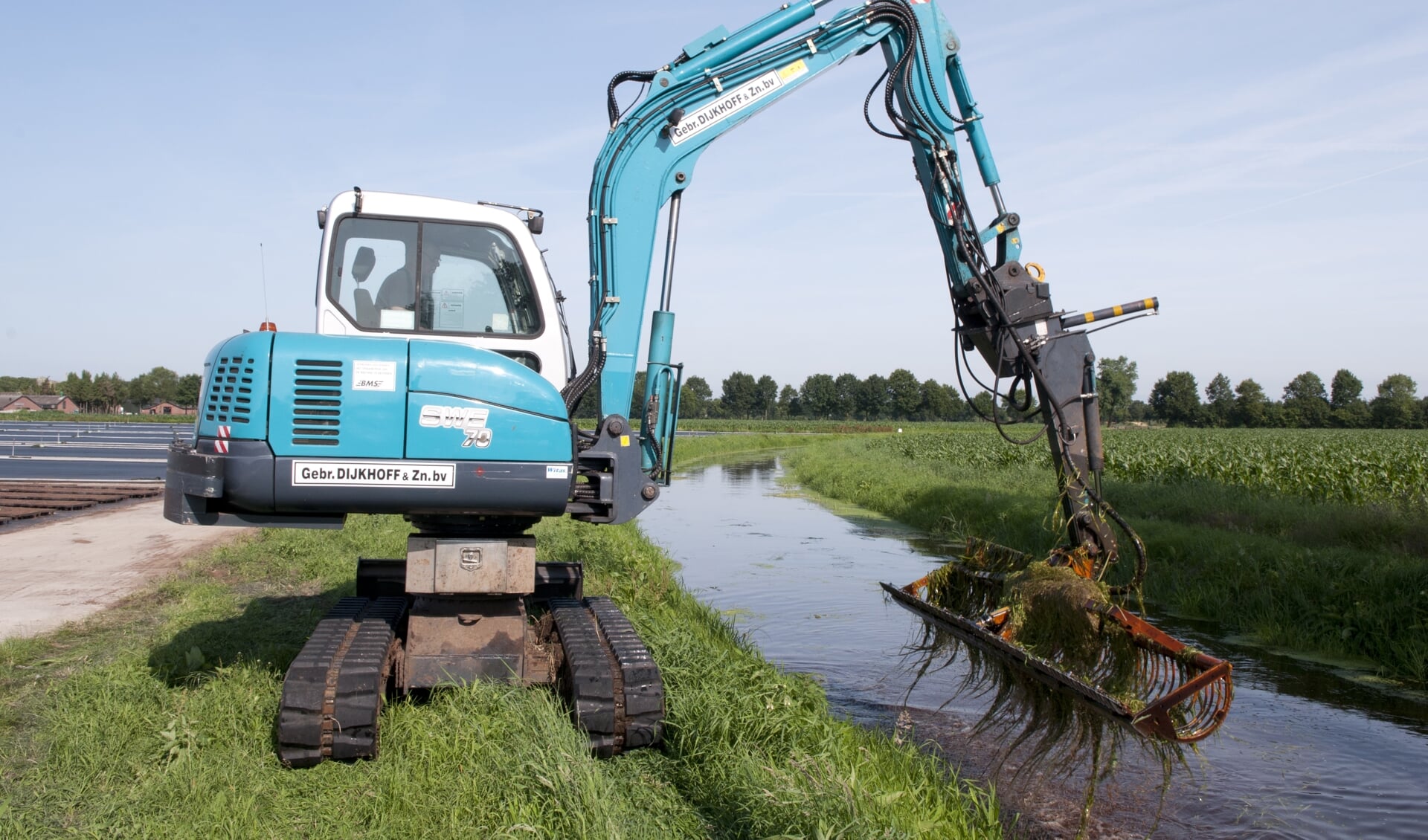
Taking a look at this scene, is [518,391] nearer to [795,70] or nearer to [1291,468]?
[795,70]

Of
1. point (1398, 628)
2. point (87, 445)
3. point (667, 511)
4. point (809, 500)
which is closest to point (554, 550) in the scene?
point (1398, 628)

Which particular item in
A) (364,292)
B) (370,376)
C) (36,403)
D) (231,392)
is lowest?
(231,392)

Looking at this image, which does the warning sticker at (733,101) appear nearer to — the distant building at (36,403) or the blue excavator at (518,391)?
the blue excavator at (518,391)

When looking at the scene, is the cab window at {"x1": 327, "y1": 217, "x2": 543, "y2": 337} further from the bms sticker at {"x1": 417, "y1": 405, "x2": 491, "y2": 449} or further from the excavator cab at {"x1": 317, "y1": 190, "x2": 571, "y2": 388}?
the bms sticker at {"x1": 417, "y1": 405, "x2": 491, "y2": 449}

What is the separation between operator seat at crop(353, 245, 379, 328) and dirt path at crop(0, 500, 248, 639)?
4680mm

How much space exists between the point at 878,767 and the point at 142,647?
580cm

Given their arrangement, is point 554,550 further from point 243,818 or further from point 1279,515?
point 1279,515

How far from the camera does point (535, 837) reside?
4.52 m

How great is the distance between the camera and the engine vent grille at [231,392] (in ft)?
18.2

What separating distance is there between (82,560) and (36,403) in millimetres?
112522

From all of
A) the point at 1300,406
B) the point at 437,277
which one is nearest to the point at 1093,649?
the point at 437,277

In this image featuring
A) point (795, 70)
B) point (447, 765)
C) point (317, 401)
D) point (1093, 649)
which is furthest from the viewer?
point (795, 70)

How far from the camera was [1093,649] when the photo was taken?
20.0ft

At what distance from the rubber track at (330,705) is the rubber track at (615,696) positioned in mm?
1103
